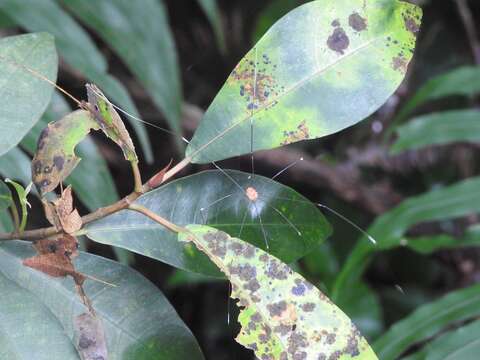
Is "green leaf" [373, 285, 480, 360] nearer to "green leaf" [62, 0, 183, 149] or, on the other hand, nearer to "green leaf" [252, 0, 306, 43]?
"green leaf" [62, 0, 183, 149]

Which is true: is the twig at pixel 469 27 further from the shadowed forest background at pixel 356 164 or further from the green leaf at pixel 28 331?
the green leaf at pixel 28 331

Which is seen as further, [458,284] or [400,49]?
[458,284]

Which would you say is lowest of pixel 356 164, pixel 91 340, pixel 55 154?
pixel 356 164

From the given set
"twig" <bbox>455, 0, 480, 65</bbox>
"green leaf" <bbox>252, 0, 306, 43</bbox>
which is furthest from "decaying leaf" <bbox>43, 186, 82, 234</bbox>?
"twig" <bbox>455, 0, 480, 65</bbox>

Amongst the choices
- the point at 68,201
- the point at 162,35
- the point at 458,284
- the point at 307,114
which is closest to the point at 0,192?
the point at 68,201

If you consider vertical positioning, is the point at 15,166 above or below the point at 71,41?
below

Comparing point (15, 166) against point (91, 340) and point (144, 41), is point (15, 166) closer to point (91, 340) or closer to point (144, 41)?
point (91, 340)

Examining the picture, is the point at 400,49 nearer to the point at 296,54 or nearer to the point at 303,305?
the point at 296,54

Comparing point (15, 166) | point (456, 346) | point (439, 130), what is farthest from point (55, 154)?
point (439, 130)
